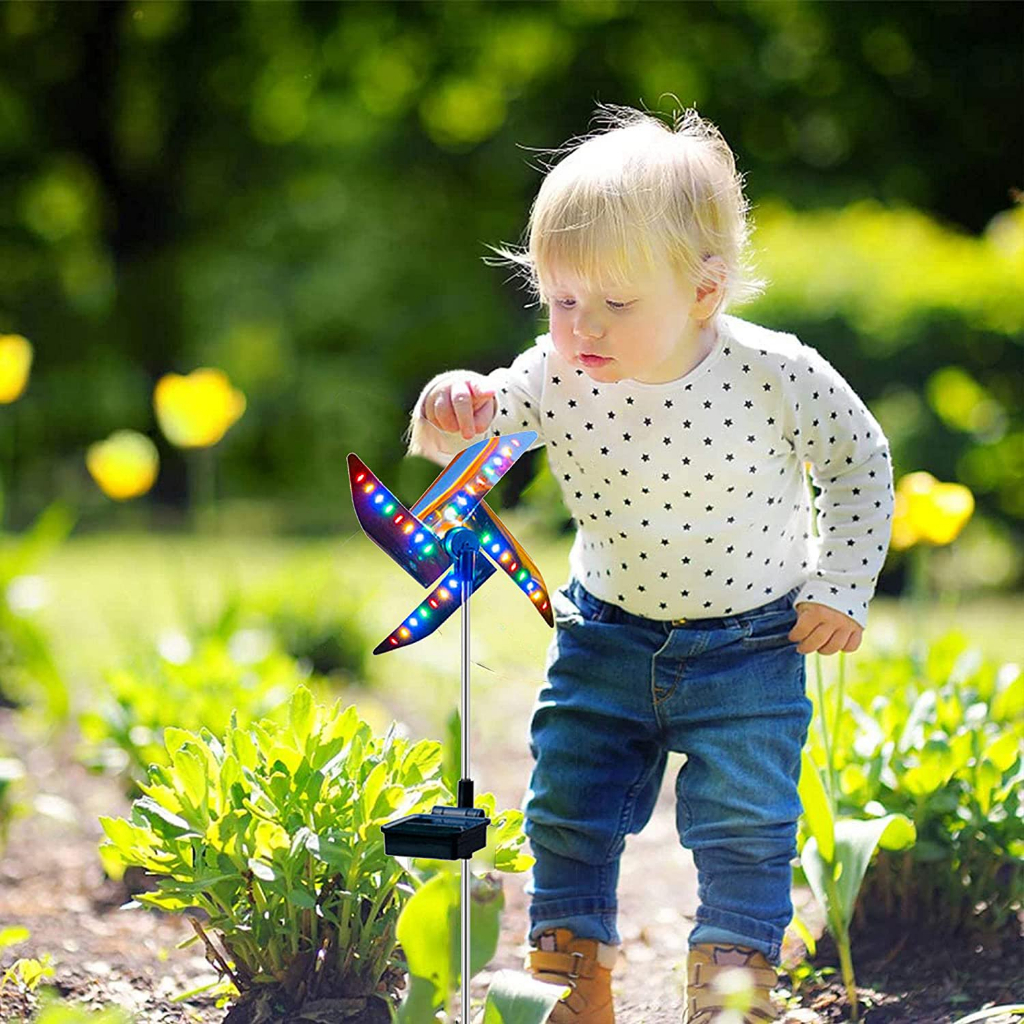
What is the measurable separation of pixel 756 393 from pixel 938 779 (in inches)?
25.8

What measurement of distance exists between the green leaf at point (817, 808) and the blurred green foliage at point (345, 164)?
8.08 m

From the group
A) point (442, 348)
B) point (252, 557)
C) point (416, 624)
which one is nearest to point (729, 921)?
point (416, 624)

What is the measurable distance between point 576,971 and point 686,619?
0.48m

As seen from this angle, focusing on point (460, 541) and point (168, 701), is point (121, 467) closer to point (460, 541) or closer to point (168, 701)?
point (168, 701)

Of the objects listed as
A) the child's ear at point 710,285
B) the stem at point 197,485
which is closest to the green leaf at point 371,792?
the child's ear at point 710,285

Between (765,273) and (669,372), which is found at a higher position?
(765,273)

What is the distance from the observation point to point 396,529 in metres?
→ 1.63

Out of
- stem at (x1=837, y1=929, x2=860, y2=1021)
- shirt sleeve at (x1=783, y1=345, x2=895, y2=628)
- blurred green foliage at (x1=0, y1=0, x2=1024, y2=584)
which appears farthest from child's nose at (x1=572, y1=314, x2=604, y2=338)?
blurred green foliage at (x1=0, y1=0, x2=1024, y2=584)

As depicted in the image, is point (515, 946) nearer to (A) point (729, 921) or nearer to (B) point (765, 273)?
(A) point (729, 921)

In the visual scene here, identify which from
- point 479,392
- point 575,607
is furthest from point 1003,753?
point 479,392

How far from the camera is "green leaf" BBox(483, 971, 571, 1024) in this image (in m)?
1.64

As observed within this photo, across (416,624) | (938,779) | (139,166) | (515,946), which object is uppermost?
(139,166)

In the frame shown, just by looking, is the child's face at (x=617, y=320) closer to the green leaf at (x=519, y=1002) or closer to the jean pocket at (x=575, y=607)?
the jean pocket at (x=575, y=607)

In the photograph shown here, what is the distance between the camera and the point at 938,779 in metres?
2.23
